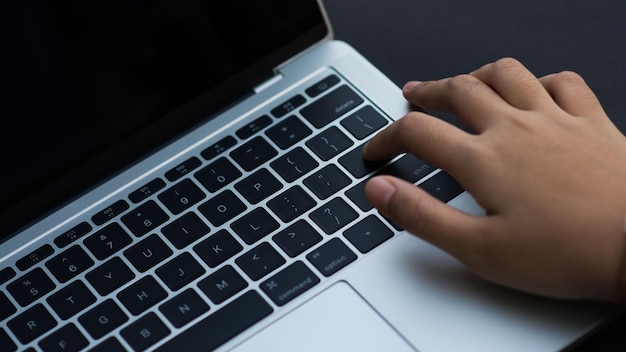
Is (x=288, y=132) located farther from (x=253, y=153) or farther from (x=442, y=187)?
(x=442, y=187)

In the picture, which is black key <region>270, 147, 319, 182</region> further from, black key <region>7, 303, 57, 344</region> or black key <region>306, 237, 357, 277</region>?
black key <region>7, 303, 57, 344</region>

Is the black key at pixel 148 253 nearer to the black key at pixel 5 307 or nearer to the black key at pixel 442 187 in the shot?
the black key at pixel 5 307

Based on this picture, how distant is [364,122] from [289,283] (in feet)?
0.58

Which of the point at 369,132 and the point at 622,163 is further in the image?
the point at 369,132

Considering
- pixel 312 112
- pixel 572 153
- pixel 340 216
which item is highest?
pixel 312 112

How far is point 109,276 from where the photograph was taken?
0.69 meters

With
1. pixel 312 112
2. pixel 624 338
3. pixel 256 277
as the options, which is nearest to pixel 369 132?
pixel 312 112

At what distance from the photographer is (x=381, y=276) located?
2.19 ft

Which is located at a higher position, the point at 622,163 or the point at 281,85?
the point at 281,85

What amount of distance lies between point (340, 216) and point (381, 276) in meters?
0.07

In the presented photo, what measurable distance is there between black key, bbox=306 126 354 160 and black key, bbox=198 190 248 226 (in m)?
0.09

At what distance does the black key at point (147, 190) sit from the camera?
74cm

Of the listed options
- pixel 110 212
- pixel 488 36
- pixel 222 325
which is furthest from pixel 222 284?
pixel 488 36

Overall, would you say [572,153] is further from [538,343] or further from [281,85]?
[281,85]
